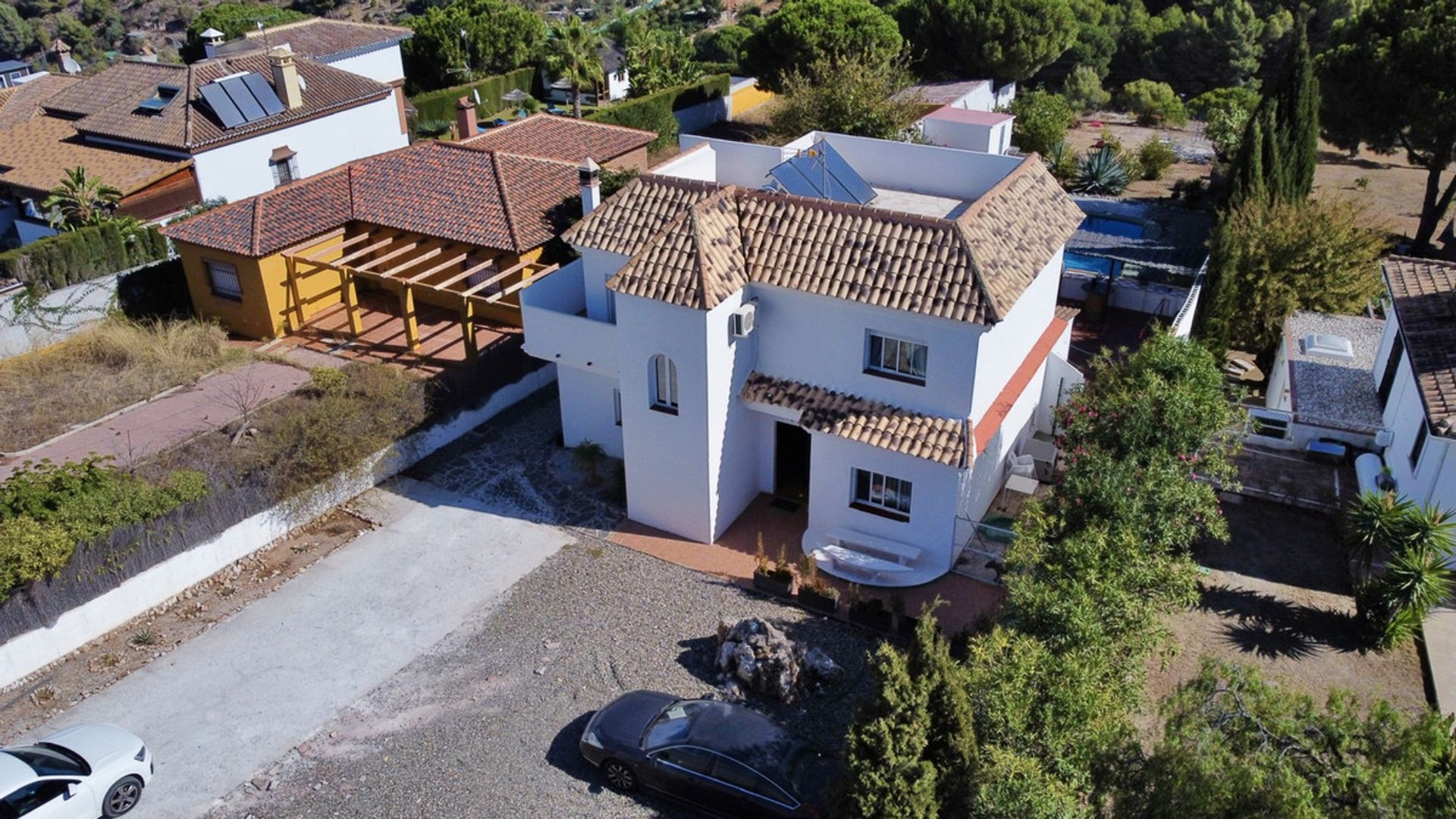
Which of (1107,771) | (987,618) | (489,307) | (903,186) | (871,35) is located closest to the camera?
(1107,771)

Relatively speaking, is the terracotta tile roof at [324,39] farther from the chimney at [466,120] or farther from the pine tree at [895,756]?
the pine tree at [895,756]

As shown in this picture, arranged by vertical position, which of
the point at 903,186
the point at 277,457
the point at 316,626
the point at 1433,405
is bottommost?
the point at 316,626

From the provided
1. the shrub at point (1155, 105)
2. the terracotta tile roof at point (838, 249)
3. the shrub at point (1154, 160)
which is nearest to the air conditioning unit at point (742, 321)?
the terracotta tile roof at point (838, 249)

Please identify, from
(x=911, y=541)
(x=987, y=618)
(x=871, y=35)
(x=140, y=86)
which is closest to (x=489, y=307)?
(x=911, y=541)

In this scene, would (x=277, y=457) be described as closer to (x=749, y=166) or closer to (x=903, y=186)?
(x=749, y=166)

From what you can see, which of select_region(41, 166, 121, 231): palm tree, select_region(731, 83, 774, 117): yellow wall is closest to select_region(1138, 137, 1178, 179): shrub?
select_region(731, 83, 774, 117): yellow wall

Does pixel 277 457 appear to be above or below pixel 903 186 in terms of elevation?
below
